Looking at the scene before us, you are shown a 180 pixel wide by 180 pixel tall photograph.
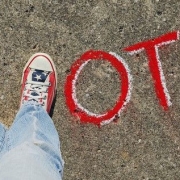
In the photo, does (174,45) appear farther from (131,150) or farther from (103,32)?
(131,150)

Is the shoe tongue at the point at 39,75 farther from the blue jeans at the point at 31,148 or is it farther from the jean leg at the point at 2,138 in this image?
the jean leg at the point at 2,138

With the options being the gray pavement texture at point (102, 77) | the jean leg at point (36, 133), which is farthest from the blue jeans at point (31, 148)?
the gray pavement texture at point (102, 77)

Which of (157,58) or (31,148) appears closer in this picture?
(31,148)

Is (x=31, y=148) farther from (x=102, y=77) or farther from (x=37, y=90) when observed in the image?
(x=102, y=77)

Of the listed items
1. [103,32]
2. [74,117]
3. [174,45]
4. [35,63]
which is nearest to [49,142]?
[74,117]

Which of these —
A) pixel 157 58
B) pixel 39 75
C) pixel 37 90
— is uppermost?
pixel 157 58

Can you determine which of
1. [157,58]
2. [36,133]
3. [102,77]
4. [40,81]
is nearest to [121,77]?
[102,77]
